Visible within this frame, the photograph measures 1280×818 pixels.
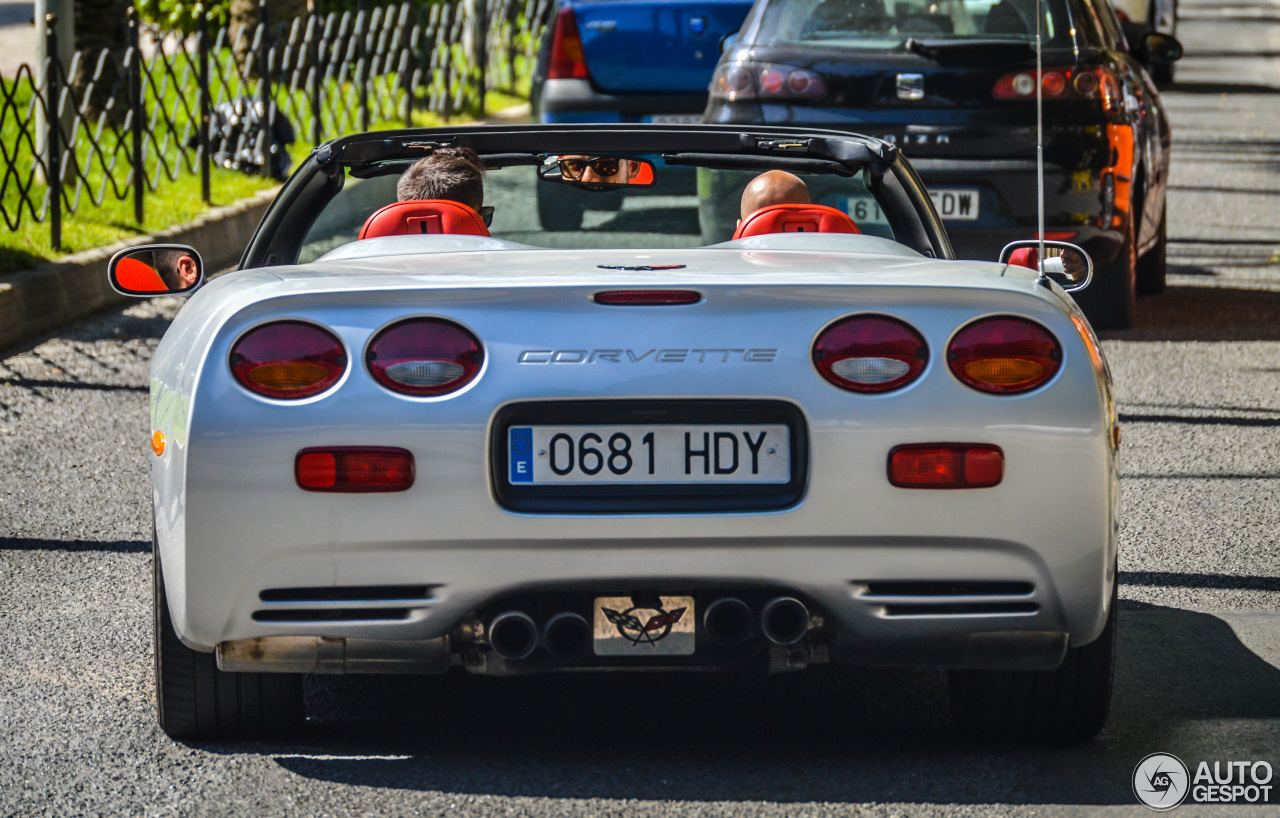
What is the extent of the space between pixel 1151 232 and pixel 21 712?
6508mm

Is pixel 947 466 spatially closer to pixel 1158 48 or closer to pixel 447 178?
pixel 447 178

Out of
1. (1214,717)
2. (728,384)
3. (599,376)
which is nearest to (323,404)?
(599,376)

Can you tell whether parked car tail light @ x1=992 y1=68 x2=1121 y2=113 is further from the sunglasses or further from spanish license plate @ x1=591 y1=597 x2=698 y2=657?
spanish license plate @ x1=591 y1=597 x2=698 y2=657

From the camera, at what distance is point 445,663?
3.10m

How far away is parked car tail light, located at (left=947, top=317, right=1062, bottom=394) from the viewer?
3053 mm

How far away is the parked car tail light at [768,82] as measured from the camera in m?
7.99

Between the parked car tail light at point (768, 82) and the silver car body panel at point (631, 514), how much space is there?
5.02m

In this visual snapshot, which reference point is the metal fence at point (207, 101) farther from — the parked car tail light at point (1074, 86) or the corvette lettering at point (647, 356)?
the corvette lettering at point (647, 356)

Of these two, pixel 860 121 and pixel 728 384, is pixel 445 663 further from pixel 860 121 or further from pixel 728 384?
pixel 860 121

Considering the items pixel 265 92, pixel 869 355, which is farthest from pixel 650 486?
pixel 265 92

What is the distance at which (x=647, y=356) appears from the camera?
9.89ft

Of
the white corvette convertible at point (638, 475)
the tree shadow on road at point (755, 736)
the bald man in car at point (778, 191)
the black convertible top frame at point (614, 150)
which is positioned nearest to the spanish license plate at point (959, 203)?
the black convertible top frame at point (614, 150)

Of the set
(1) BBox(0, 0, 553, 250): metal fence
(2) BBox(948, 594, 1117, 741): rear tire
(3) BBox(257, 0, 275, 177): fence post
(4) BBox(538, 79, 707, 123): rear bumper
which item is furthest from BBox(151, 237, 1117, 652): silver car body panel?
(3) BBox(257, 0, 275, 177): fence post

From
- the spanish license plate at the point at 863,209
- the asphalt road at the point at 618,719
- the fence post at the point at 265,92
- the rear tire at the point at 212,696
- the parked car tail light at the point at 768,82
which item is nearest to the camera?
the asphalt road at the point at 618,719
